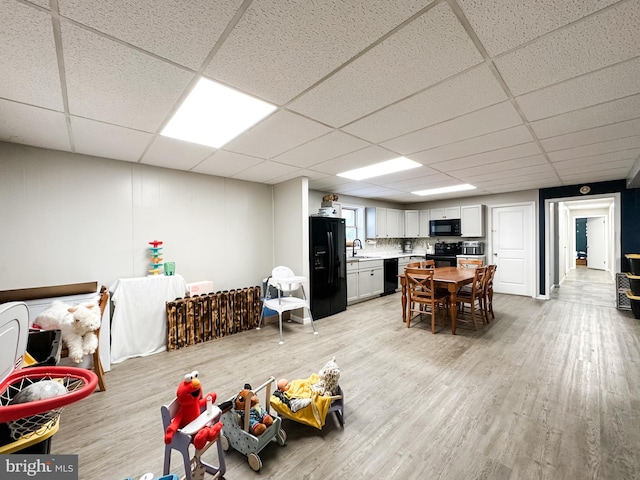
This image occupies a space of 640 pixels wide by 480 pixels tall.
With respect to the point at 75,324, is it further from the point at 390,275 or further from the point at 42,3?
the point at 390,275

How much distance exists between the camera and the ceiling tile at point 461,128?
7.06ft

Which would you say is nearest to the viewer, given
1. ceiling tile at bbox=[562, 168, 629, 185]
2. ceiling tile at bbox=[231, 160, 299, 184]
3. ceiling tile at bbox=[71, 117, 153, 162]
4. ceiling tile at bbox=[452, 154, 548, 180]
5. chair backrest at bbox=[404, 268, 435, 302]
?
ceiling tile at bbox=[71, 117, 153, 162]

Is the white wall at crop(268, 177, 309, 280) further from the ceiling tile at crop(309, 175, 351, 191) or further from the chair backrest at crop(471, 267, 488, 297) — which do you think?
the chair backrest at crop(471, 267, 488, 297)

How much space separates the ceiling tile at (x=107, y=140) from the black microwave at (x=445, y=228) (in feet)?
21.3

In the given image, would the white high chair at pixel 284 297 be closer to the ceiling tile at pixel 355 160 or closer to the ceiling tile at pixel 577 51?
the ceiling tile at pixel 355 160

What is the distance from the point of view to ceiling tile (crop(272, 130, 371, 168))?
8.72ft

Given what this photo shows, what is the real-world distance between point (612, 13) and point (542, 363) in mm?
3025

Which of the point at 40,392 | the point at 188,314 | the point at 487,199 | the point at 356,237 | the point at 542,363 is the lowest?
the point at 542,363

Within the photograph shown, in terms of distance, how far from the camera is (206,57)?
1447 mm

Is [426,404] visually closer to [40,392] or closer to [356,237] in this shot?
[40,392]

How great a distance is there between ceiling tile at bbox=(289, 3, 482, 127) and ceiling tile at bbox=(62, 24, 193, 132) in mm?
870

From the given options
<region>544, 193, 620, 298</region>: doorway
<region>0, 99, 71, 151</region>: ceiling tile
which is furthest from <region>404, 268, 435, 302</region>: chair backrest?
<region>544, 193, 620, 298</region>: doorway

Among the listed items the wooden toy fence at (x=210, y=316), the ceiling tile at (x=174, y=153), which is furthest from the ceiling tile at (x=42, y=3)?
the wooden toy fence at (x=210, y=316)

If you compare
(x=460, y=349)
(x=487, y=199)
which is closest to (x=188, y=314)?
(x=460, y=349)
